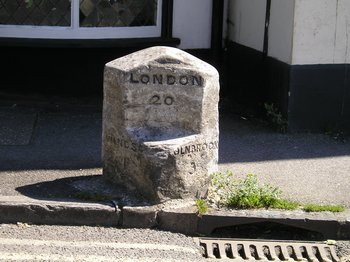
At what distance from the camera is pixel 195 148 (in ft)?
20.6

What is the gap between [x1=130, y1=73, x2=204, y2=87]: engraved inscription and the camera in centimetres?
625

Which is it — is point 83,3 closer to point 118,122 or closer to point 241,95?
point 241,95

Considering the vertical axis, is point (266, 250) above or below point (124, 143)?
below

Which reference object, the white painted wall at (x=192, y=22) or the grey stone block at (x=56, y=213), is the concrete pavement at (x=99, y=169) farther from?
the white painted wall at (x=192, y=22)

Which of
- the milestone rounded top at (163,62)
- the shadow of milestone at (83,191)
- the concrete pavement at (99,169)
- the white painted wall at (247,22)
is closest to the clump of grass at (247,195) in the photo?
the concrete pavement at (99,169)

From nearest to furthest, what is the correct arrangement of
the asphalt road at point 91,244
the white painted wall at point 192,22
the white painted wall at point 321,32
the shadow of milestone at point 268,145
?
the asphalt road at point 91,244 → the shadow of milestone at point 268,145 → the white painted wall at point 321,32 → the white painted wall at point 192,22

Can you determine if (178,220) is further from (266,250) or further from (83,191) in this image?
(83,191)

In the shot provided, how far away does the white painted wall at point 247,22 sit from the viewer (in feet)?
30.0

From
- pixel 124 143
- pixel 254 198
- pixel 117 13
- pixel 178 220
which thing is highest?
pixel 117 13

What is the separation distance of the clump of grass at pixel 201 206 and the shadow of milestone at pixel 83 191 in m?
0.40

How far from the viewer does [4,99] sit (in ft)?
31.3

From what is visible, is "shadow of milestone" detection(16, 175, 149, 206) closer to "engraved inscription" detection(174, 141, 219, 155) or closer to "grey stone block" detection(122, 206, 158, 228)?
"grey stone block" detection(122, 206, 158, 228)

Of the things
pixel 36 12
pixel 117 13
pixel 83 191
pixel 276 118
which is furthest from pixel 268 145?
pixel 36 12

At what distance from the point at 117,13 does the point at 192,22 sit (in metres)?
0.93
